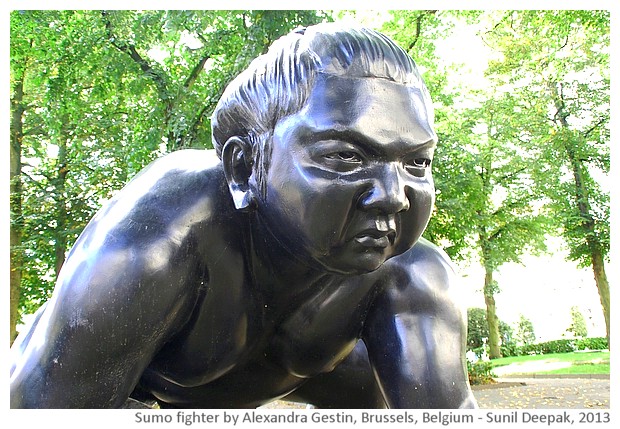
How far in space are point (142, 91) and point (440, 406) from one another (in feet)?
30.7

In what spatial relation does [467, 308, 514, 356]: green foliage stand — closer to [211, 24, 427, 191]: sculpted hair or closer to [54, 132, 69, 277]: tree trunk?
[54, 132, 69, 277]: tree trunk

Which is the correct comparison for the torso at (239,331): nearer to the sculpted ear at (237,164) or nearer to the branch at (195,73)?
the sculpted ear at (237,164)

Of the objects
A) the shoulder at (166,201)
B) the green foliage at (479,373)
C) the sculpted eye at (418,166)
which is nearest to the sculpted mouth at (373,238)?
the sculpted eye at (418,166)

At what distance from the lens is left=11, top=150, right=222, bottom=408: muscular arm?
126 centimetres

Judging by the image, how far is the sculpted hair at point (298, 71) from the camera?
4.13 ft

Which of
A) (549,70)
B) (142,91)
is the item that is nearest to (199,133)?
(142,91)

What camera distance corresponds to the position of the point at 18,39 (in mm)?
9695

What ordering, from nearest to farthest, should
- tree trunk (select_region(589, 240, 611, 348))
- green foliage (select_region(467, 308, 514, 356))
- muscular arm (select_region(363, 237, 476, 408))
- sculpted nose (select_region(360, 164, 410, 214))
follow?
sculpted nose (select_region(360, 164, 410, 214))
muscular arm (select_region(363, 237, 476, 408))
tree trunk (select_region(589, 240, 611, 348))
green foliage (select_region(467, 308, 514, 356))

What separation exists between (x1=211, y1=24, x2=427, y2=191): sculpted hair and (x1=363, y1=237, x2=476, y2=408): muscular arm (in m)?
0.50

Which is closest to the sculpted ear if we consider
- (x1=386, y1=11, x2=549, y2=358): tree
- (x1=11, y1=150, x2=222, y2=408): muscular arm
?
(x1=11, y1=150, x2=222, y2=408): muscular arm

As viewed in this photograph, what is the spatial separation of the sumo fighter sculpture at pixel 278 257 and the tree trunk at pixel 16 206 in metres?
9.70

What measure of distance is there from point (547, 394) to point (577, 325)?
12406 millimetres

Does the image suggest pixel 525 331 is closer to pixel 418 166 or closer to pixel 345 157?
pixel 418 166

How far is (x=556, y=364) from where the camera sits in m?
17.8
